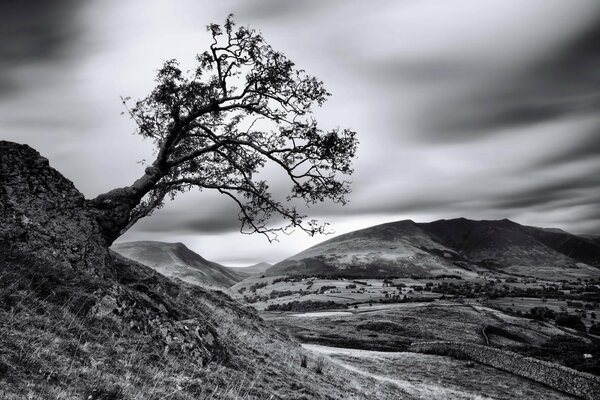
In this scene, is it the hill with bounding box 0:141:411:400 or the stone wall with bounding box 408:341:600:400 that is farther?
the stone wall with bounding box 408:341:600:400

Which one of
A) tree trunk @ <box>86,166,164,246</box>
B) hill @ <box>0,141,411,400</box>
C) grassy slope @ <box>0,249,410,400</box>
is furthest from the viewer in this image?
tree trunk @ <box>86,166,164,246</box>

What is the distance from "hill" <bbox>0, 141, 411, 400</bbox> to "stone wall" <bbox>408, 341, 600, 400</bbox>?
30027 millimetres

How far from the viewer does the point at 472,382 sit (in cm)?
3133

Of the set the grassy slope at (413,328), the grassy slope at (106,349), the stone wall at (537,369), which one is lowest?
the grassy slope at (413,328)

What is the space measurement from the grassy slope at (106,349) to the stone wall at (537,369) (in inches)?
1276

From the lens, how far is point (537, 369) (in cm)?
3506

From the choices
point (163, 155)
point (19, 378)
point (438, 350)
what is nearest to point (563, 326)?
point (438, 350)

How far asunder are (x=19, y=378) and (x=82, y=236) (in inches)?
265

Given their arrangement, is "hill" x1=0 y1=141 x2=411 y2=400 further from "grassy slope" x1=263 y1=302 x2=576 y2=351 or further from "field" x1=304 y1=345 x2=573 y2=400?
"grassy slope" x1=263 y1=302 x2=576 y2=351

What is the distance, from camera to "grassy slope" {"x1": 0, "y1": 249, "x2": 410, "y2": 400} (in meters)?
6.23

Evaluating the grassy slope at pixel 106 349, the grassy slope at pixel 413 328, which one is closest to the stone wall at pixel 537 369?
the grassy slope at pixel 413 328

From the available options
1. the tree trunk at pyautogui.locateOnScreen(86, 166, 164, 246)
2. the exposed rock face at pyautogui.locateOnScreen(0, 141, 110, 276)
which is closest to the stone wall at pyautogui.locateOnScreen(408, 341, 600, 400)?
the tree trunk at pyautogui.locateOnScreen(86, 166, 164, 246)

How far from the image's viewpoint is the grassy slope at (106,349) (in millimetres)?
6227

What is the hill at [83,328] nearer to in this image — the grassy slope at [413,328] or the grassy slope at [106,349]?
the grassy slope at [106,349]
